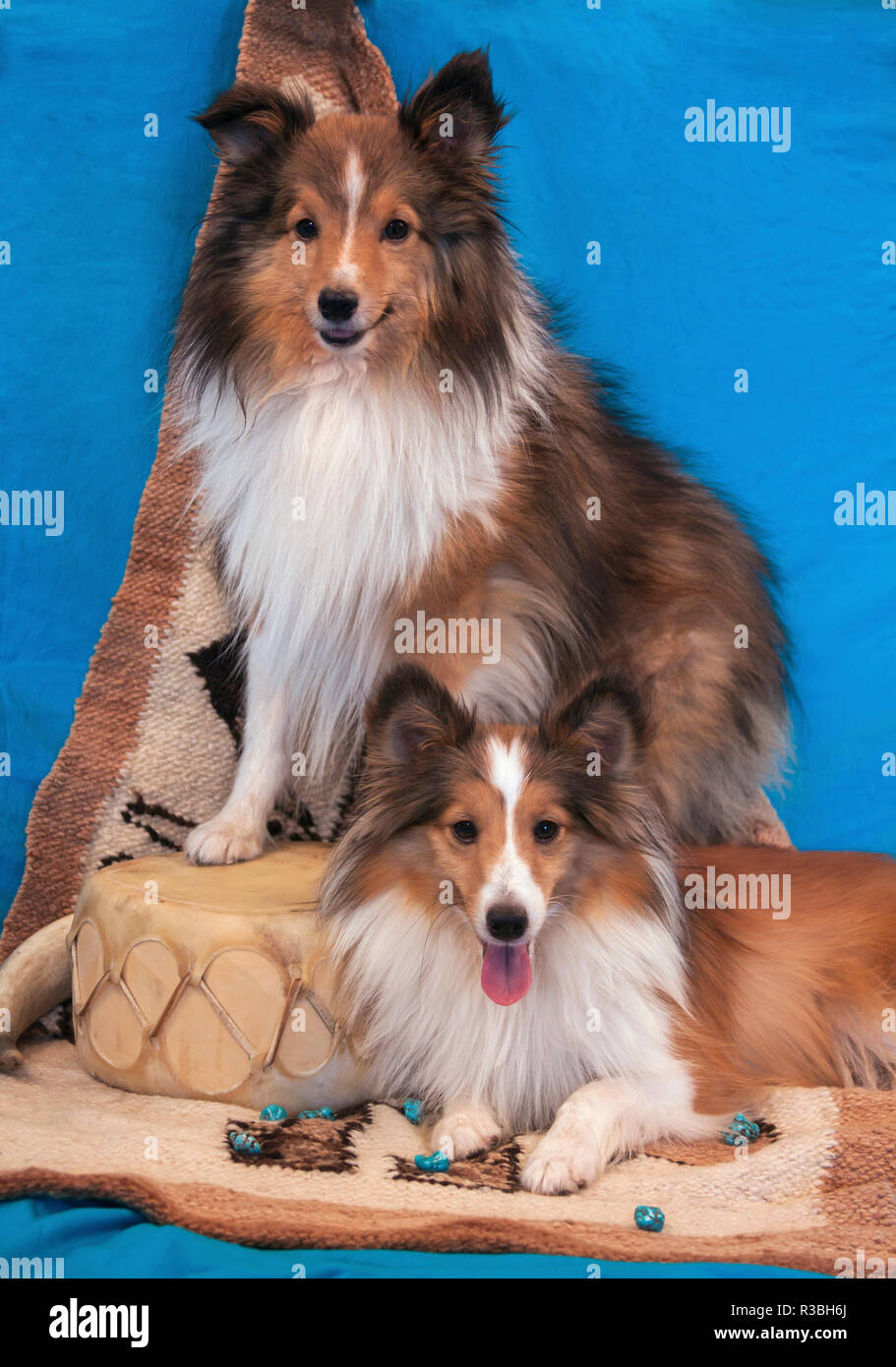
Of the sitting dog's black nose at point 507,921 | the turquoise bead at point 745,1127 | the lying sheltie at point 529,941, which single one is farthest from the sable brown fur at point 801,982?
the sitting dog's black nose at point 507,921

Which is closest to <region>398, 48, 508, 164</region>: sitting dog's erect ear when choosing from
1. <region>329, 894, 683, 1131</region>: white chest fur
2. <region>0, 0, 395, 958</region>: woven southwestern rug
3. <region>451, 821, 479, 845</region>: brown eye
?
<region>0, 0, 395, 958</region>: woven southwestern rug

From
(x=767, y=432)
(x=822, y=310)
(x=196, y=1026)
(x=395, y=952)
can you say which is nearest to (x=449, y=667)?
(x=395, y=952)

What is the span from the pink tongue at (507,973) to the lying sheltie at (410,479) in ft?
2.21

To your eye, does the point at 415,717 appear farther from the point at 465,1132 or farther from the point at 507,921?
the point at 465,1132

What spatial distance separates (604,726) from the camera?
2844mm

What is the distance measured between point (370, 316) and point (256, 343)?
1.14ft

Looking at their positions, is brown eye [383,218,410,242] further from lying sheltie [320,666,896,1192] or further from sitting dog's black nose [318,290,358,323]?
lying sheltie [320,666,896,1192]

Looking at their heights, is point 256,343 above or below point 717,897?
above

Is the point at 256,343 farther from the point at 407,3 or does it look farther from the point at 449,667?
the point at 407,3

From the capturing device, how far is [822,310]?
4375mm

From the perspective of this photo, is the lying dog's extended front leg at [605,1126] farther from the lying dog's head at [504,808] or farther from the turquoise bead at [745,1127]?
the lying dog's head at [504,808]

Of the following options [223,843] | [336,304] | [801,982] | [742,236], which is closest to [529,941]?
[801,982]

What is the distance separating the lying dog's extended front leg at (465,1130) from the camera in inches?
108

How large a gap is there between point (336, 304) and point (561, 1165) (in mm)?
1908
